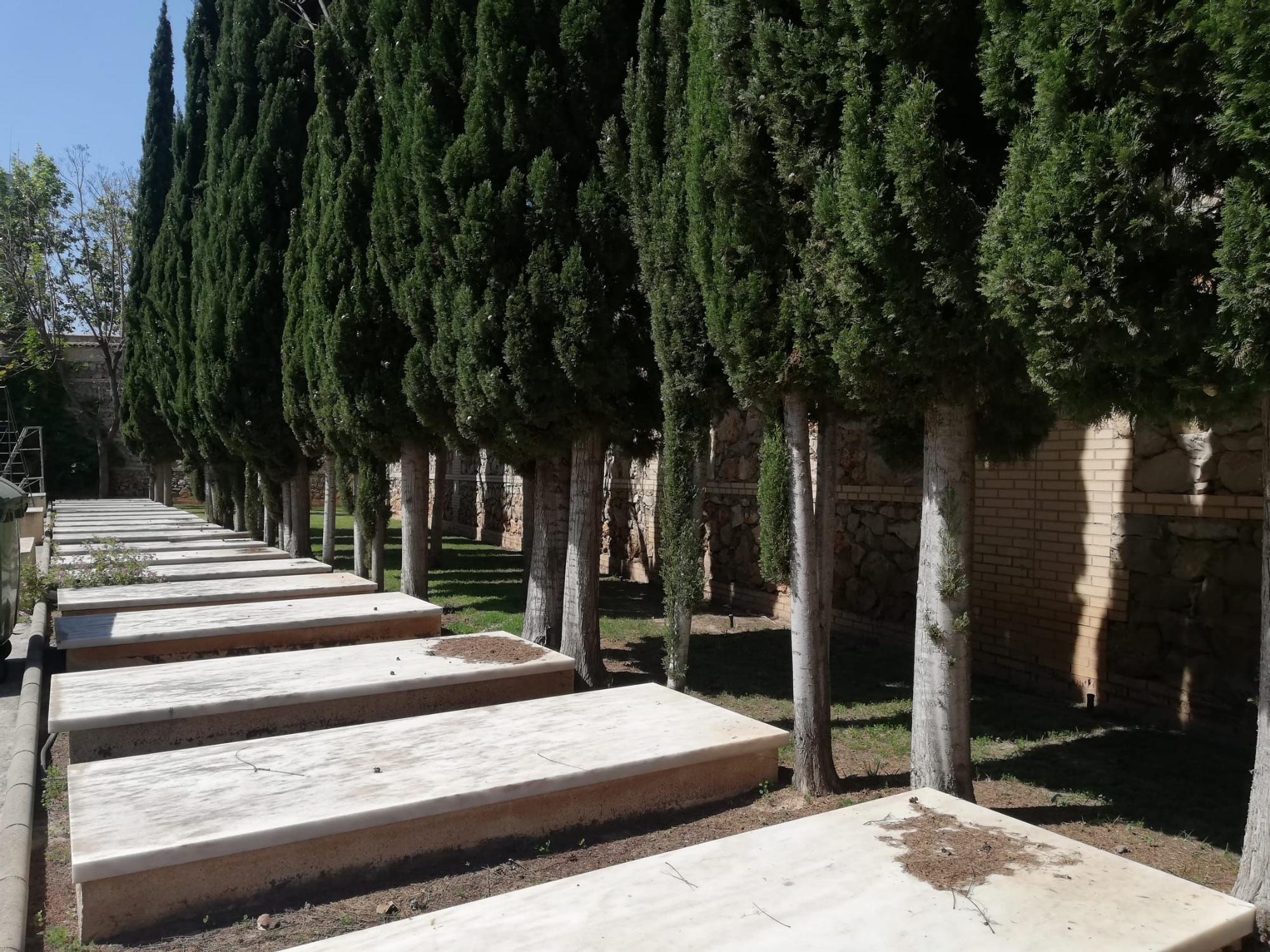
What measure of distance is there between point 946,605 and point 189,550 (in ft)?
38.8

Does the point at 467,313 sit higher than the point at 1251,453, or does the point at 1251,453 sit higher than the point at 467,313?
the point at 467,313

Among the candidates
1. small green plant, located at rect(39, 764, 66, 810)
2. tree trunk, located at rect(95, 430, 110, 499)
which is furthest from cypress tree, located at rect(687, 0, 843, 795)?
tree trunk, located at rect(95, 430, 110, 499)

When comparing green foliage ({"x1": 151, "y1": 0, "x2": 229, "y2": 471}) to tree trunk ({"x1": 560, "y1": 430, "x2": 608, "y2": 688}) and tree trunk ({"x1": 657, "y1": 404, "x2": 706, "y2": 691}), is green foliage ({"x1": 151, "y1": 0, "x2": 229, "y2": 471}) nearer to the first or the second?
tree trunk ({"x1": 560, "y1": 430, "x2": 608, "y2": 688})

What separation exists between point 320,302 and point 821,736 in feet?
26.8

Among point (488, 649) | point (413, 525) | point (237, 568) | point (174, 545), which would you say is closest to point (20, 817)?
point (488, 649)

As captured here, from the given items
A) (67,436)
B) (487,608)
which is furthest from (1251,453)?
(67,436)

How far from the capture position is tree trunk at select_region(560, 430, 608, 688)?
686 cm

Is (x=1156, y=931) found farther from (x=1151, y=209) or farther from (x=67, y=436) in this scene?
(x=67, y=436)

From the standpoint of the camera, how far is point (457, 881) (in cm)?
366

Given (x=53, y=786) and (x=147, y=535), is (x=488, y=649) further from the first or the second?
(x=147, y=535)

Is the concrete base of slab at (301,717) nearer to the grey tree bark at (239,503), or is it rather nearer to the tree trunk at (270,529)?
the tree trunk at (270,529)

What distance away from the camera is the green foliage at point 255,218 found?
14000mm

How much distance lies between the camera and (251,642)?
282 inches

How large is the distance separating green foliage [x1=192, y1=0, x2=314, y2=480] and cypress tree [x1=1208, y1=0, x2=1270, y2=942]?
13.1 meters
